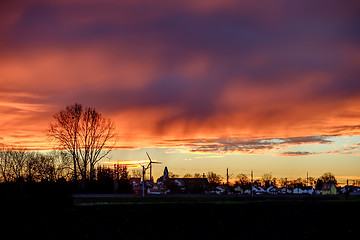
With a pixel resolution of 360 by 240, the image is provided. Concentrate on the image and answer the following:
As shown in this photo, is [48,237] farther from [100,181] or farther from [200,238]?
[100,181]

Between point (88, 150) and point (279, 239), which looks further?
point (88, 150)

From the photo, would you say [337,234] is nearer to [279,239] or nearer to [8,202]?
[279,239]

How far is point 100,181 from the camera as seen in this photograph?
95.9 meters

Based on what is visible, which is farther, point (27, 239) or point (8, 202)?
point (8, 202)

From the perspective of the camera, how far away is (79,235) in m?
20.9

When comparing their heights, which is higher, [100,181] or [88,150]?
[88,150]

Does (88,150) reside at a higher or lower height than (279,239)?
higher

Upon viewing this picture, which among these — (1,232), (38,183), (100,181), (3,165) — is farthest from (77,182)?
(1,232)

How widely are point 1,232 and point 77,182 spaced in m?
73.6

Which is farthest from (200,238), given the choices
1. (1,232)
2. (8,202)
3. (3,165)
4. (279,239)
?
(3,165)

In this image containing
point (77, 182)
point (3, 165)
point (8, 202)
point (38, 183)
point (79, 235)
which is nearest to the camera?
point (79, 235)

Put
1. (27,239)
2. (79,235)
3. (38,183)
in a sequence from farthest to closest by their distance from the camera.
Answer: (38,183) < (79,235) < (27,239)

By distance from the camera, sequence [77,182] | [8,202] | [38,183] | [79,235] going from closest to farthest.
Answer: [79,235]
[8,202]
[38,183]
[77,182]

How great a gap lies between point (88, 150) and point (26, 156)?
39071 mm
